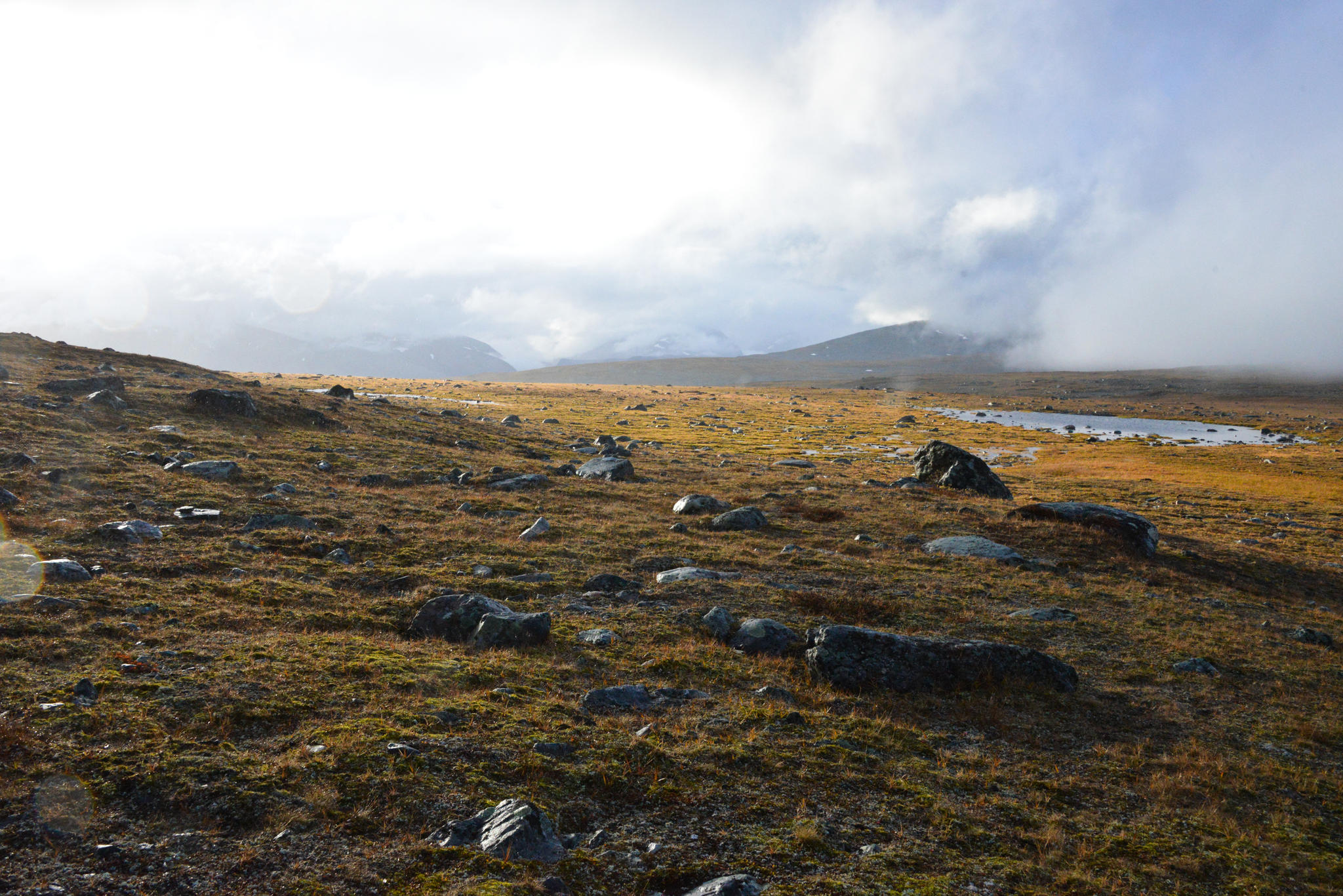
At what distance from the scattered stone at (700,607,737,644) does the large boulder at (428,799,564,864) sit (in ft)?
28.9

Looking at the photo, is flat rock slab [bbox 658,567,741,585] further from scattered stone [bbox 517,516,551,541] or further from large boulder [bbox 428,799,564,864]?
large boulder [bbox 428,799,564,864]

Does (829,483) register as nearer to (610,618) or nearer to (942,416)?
(610,618)

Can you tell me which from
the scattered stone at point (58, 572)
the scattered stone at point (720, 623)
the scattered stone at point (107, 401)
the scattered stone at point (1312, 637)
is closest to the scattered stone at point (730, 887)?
the scattered stone at point (720, 623)

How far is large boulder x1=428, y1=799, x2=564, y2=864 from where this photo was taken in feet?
27.6

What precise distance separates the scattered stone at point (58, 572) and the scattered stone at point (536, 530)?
41.6 feet

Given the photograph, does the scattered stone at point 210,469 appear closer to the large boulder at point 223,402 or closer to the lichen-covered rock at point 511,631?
the large boulder at point 223,402

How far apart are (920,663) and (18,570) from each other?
20759 millimetres

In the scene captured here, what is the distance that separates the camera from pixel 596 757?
11023 millimetres

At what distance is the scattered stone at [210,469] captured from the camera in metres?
26.1

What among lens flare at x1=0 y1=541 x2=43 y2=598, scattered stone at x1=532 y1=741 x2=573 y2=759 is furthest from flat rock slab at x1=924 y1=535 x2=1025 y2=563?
lens flare at x1=0 y1=541 x2=43 y2=598

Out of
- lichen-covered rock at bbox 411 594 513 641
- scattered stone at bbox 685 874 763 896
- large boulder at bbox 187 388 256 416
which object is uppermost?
large boulder at bbox 187 388 256 416

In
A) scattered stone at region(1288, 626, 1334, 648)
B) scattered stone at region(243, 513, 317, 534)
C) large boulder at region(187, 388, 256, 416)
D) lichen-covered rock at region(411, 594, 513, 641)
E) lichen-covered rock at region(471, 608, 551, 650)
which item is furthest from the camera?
large boulder at region(187, 388, 256, 416)

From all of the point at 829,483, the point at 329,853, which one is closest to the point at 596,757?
the point at 329,853

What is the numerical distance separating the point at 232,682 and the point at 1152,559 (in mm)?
34417
